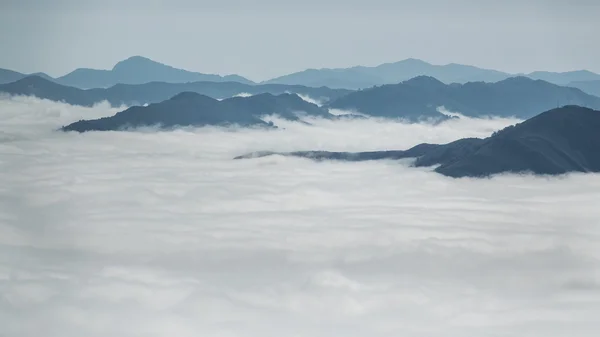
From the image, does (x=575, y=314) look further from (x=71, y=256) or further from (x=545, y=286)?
(x=71, y=256)

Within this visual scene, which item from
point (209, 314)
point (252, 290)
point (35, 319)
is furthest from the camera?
point (252, 290)

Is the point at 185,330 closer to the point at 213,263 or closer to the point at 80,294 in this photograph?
the point at 80,294

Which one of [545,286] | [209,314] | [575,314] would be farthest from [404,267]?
[209,314]

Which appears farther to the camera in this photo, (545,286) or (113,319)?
(545,286)

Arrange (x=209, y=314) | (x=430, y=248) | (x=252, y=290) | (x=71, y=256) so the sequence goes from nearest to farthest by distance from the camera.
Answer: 1. (x=209, y=314)
2. (x=252, y=290)
3. (x=71, y=256)
4. (x=430, y=248)

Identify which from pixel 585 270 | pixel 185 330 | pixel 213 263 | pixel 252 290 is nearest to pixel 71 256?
pixel 213 263

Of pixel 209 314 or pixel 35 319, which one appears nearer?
pixel 35 319

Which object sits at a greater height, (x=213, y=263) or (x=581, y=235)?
(x=581, y=235)

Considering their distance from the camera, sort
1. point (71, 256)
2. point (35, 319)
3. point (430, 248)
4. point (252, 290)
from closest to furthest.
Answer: point (35, 319) < point (252, 290) < point (71, 256) < point (430, 248)

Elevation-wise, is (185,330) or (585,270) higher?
(585,270)
